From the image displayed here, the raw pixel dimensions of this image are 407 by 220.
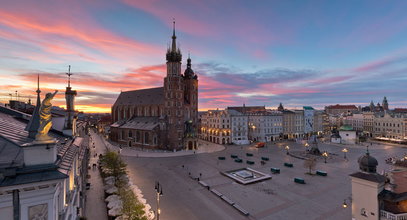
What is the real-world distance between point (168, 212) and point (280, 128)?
266 feet

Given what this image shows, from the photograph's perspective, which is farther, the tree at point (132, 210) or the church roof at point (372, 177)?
the tree at point (132, 210)

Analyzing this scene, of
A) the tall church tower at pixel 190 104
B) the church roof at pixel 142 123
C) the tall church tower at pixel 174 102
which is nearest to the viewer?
the tall church tower at pixel 174 102

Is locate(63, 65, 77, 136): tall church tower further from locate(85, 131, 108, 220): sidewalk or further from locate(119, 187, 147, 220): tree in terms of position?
locate(85, 131, 108, 220): sidewalk

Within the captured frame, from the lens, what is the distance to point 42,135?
809 centimetres

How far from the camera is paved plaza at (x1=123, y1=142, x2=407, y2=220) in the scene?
25359 millimetres

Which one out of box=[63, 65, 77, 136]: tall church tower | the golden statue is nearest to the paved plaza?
box=[63, 65, 77, 136]: tall church tower

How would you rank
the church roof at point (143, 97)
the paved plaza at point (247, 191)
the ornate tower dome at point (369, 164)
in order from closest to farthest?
the ornate tower dome at point (369, 164), the paved plaza at point (247, 191), the church roof at point (143, 97)

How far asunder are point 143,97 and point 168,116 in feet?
79.1

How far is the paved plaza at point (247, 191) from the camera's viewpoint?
2536 cm

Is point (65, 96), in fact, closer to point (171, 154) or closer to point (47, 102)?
point (47, 102)

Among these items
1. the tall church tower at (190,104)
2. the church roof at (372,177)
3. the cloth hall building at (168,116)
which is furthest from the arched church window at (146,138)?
the church roof at (372,177)

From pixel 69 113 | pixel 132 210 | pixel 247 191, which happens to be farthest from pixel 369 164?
pixel 69 113

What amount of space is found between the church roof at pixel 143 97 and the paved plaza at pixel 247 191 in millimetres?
33780

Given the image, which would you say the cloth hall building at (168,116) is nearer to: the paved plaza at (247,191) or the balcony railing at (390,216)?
the paved plaza at (247,191)
